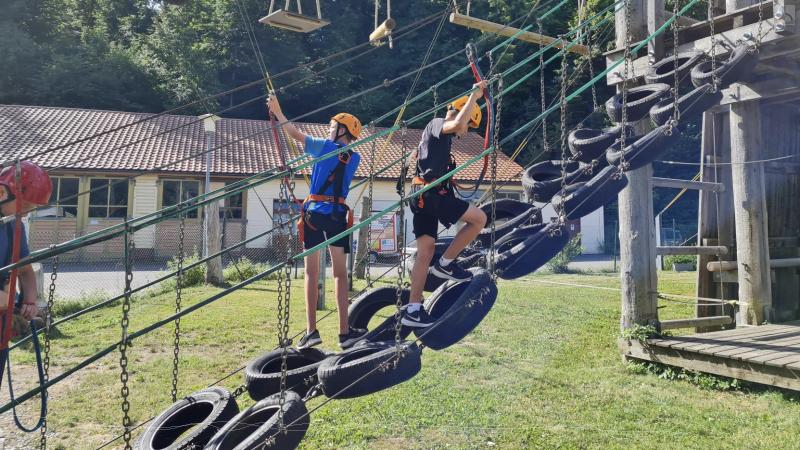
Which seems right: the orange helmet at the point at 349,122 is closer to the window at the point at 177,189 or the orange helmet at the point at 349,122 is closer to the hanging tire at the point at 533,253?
the hanging tire at the point at 533,253

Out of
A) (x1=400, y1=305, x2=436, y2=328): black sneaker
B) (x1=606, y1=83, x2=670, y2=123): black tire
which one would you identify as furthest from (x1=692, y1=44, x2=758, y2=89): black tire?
(x1=400, y1=305, x2=436, y2=328): black sneaker

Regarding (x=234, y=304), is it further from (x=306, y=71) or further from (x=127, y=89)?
(x=127, y=89)

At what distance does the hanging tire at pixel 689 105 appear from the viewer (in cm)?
560

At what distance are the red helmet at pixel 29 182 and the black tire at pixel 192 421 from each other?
1.69 meters

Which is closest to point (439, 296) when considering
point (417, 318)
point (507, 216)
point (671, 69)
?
point (417, 318)

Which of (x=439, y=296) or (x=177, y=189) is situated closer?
(x=439, y=296)

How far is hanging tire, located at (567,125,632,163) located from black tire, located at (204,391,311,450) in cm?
383

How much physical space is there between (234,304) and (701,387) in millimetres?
7541

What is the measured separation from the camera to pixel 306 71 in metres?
35.5

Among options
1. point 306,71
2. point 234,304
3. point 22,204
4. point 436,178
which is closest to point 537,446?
point 436,178

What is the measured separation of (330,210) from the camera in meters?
4.49

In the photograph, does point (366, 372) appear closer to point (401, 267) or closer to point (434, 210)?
point (401, 267)

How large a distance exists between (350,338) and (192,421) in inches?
49.8

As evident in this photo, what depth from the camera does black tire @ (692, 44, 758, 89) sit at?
6.00 meters
